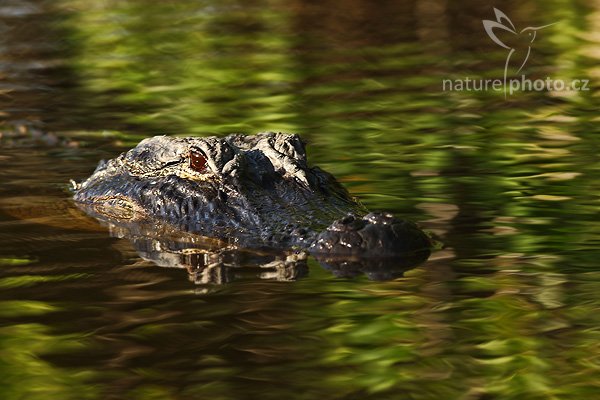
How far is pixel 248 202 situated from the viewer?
6156mm

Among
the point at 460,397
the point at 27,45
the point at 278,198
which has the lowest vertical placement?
the point at 460,397

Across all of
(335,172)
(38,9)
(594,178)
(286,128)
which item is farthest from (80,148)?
(38,9)

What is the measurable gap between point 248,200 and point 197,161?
0.42 metres

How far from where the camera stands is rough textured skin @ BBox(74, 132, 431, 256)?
5.52 m

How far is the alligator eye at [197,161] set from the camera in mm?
6367

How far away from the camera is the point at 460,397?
3.93 metres

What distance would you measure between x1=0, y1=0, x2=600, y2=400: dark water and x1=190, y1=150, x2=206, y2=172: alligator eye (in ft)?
1.84

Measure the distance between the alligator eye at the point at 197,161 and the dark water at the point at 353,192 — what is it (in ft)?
1.84

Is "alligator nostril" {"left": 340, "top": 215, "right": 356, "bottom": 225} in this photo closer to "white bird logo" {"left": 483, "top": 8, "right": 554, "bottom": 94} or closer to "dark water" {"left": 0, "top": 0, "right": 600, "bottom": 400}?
"dark water" {"left": 0, "top": 0, "right": 600, "bottom": 400}

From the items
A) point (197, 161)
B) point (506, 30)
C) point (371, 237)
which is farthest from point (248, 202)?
point (506, 30)

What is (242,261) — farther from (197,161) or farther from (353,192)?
(353,192)

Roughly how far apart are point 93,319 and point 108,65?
26.2 feet

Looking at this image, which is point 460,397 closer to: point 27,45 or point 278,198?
point 278,198

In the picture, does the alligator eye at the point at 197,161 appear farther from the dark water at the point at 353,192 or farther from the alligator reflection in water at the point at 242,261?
the dark water at the point at 353,192
